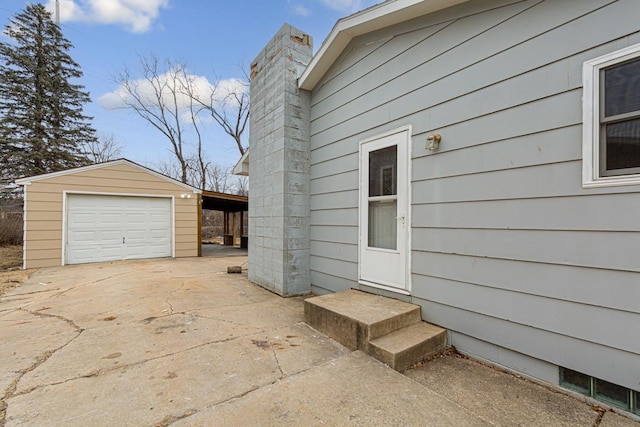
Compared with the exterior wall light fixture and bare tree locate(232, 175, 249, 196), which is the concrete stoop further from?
bare tree locate(232, 175, 249, 196)

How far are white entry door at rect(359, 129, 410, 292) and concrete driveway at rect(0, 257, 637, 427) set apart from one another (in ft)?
3.12

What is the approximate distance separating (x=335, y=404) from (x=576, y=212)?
2018mm

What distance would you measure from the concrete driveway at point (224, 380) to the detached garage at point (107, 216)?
5082mm

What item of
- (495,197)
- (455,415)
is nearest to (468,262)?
(495,197)

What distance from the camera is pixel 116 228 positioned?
820 cm

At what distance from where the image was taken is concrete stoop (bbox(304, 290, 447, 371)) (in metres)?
2.27

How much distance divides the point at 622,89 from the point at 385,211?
2035 millimetres

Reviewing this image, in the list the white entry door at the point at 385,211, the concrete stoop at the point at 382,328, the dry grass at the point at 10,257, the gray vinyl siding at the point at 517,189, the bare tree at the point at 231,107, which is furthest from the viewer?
the bare tree at the point at 231,107

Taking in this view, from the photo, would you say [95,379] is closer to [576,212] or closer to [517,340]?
[517,340]

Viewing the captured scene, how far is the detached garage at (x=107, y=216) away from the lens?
7.30 metres

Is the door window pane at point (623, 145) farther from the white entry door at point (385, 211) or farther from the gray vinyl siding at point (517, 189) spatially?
the white entry door at point (385, 211)

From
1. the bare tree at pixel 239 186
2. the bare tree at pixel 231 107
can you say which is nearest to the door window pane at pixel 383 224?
the bare tree at pixel 231 107

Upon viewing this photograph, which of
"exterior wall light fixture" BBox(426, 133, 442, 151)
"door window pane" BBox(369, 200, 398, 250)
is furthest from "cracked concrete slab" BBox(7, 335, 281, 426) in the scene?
"exterior wall light fixture" BBox(426, 133, 442, 151)

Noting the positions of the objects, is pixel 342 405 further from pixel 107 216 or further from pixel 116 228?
pixel 107 216
